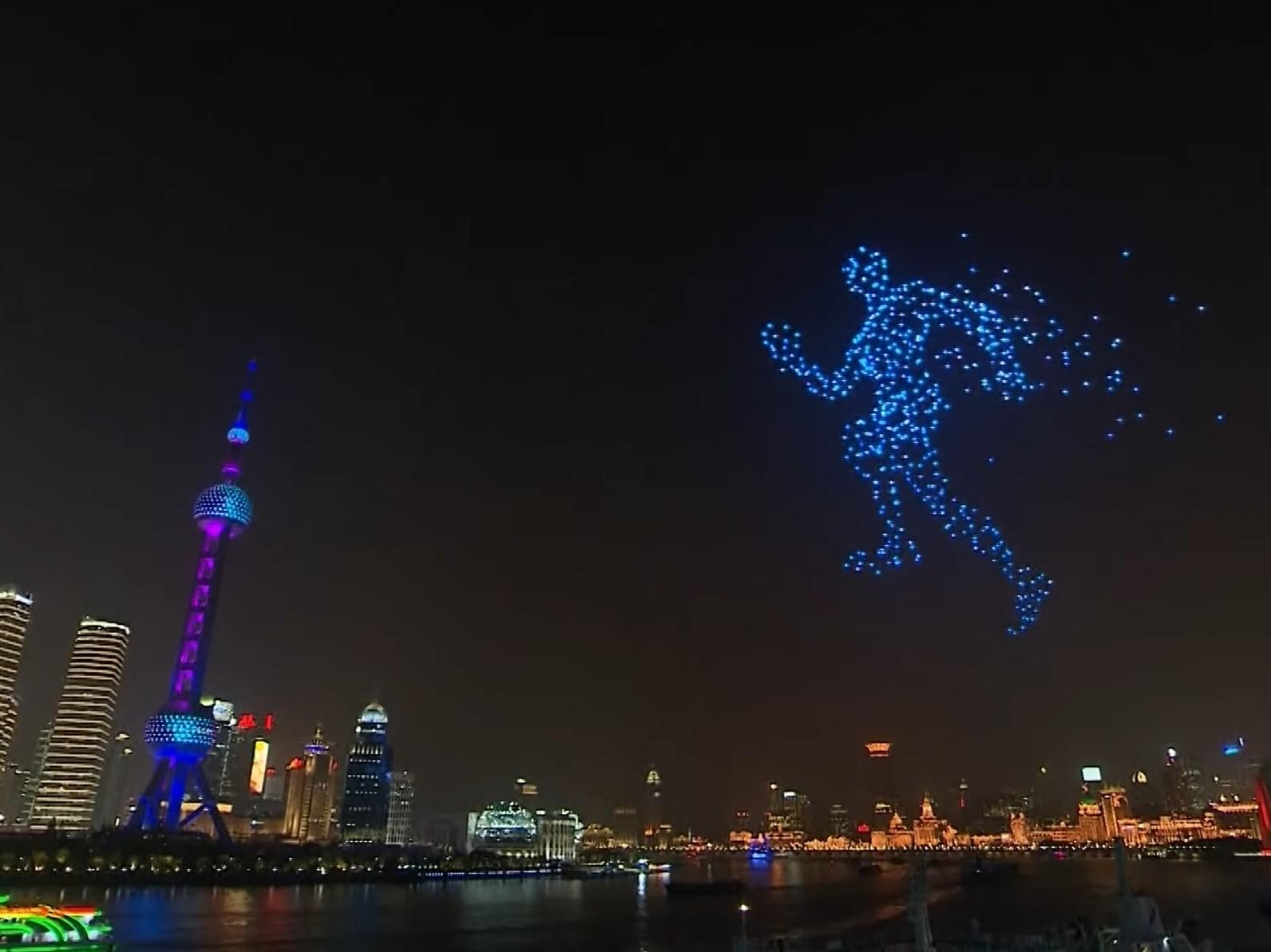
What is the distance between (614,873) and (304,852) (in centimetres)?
6575

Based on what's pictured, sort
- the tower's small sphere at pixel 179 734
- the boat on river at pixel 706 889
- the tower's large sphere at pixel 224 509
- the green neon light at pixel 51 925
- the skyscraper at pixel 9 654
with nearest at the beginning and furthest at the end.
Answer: the green neon light at pixel 51 925 < the boat on river at pixel 706 889 < the tower's small sphere at pixel 179 734 < the tower's large sphere at pixel 224 509 < the skyscraper at pixel 9 654

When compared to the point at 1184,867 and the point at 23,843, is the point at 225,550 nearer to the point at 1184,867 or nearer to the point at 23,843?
the point at 23,843

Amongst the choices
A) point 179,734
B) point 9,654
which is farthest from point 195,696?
point 9,654

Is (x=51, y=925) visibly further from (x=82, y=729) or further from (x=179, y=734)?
(x=82, y=729)

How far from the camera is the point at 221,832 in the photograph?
127812mm

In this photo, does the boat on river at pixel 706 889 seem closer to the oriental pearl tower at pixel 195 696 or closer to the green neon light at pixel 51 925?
the oriental pearl tower at pixel 195 696

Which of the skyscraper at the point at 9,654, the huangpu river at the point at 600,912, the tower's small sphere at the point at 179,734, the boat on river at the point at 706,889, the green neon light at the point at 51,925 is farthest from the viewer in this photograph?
the skyscraper at the point at 9,654

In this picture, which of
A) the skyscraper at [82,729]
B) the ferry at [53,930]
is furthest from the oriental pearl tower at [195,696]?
the ferry at [53,930]

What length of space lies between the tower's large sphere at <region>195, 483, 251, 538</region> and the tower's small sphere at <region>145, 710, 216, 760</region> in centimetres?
2595

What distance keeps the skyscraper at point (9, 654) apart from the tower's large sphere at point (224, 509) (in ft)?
217

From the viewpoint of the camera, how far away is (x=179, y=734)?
121m

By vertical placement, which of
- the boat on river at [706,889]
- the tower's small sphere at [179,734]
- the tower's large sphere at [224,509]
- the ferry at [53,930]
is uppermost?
the tower's large sphere at [224,509]

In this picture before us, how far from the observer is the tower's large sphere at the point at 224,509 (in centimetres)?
13125

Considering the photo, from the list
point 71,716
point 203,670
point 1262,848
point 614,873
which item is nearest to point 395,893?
point 203,670
